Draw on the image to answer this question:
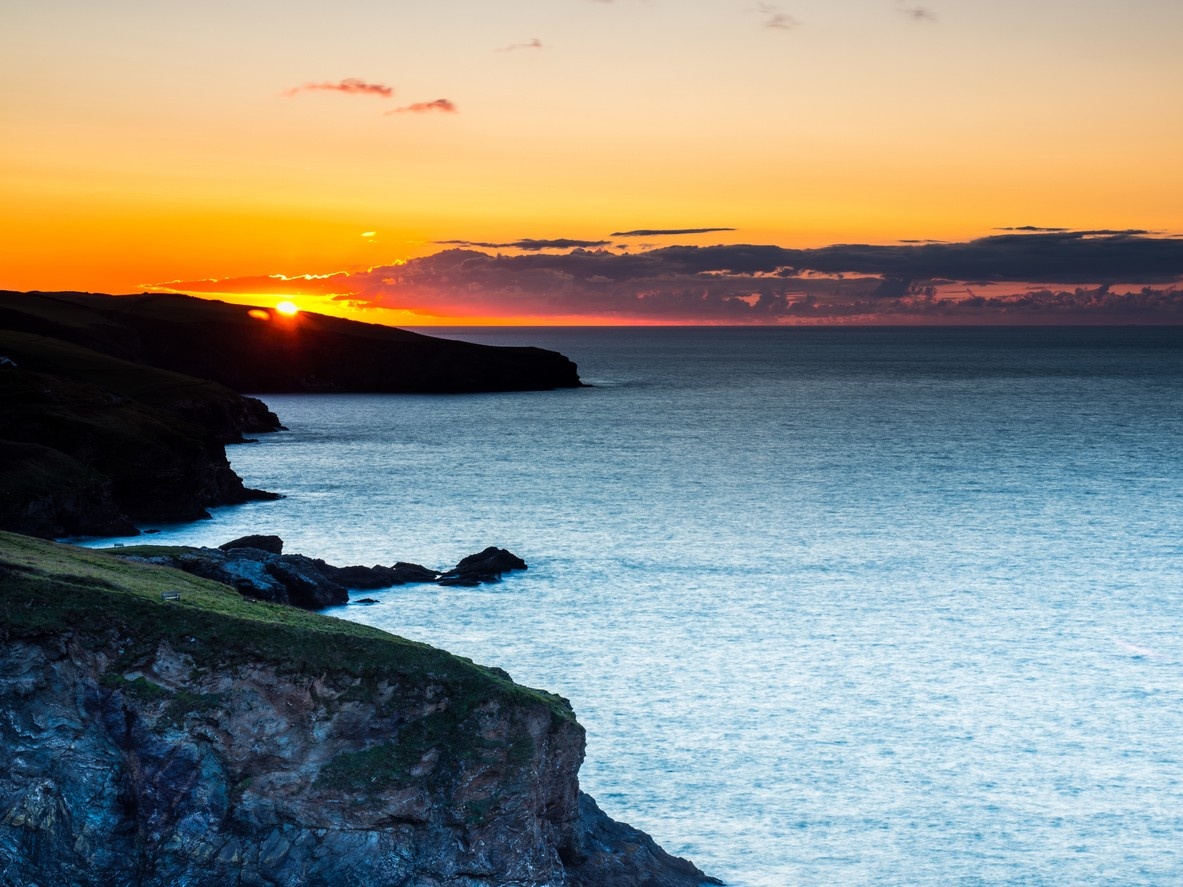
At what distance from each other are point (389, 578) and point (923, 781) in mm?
25504

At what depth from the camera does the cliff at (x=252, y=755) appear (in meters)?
16.8

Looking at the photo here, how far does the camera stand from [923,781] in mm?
26844

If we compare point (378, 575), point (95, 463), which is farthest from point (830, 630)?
point (95, 463)

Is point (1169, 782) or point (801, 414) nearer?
point (1169, 782)

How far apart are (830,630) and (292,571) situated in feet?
61.6

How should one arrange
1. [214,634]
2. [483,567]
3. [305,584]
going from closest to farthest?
[214,634], [305,584], [483,567]

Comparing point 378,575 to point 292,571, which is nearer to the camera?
point 292,571

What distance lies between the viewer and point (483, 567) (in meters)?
49.2

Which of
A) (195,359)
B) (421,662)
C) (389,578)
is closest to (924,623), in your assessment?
(389,578)

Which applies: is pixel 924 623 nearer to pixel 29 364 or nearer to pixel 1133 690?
pixel 1133 690

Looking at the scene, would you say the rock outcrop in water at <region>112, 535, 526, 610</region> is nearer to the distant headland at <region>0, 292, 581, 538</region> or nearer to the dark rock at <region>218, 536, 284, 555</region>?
the dark rock at <region>218, 536, 284, 555</region>

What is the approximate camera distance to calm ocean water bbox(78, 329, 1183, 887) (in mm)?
24719

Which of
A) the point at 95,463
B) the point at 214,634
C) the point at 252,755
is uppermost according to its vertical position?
the point at 214,634

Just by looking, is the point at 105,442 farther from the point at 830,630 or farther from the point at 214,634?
the point at 214,634
